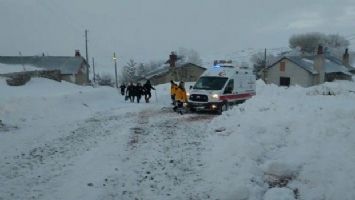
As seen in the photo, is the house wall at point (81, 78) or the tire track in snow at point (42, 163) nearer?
the tire track in snow at point (42, 163)

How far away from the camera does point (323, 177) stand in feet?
30.3

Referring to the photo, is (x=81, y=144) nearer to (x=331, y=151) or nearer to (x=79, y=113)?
(x=331, y=151)

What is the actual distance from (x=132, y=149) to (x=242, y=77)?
14.7 meters

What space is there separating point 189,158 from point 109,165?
2184 millimetres

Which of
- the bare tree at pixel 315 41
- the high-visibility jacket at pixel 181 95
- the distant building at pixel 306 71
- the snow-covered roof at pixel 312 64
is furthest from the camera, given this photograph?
the bare tree at pixel 315 41

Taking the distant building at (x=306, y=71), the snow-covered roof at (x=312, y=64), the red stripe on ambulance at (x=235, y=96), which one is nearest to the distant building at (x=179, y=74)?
the distant building at (x=306, y=71)

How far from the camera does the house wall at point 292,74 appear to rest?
64312mm

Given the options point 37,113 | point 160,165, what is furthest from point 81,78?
point 160,165

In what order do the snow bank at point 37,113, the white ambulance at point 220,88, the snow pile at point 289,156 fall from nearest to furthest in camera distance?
the snow pile at point 289,156, the snow bank at point 37,113, the white ambulance at point 220,88

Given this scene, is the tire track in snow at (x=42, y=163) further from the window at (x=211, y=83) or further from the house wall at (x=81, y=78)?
the house wall at (x=81, y=78)

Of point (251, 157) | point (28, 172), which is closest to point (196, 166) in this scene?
point (251, 157)

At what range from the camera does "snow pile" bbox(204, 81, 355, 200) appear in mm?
8969

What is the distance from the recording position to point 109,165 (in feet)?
36.7

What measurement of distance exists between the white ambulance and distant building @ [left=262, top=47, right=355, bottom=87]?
1517 inches
